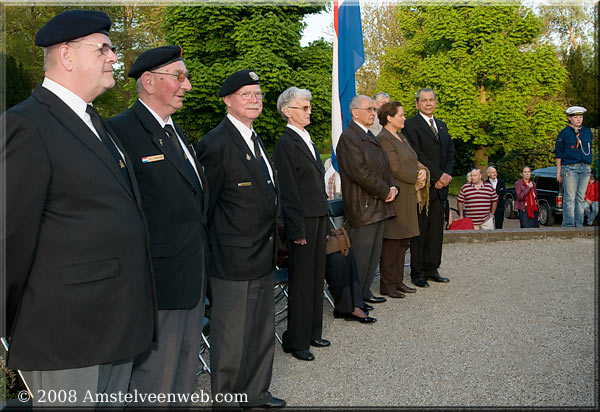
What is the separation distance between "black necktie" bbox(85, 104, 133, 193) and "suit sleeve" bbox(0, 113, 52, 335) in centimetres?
35

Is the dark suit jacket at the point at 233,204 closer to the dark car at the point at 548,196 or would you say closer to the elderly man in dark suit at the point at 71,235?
the elderly man in dark suit at the point at 71,235

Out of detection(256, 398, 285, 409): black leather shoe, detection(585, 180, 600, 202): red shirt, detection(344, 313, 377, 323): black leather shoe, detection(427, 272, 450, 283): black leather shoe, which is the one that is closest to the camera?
detection(256, 398, 285, 409): black leather shoe

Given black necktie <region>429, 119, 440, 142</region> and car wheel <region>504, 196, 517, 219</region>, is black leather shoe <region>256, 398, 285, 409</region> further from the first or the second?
car wheel <region>504, 196, 517, 219</region>

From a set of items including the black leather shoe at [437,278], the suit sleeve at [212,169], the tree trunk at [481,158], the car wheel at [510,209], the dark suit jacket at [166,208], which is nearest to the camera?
the dark suit jacket at [166,208]

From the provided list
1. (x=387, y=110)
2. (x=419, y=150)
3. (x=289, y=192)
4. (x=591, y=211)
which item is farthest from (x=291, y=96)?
(x=591, y=211)

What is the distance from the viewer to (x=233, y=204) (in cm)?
393

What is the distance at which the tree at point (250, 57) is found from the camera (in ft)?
72.0

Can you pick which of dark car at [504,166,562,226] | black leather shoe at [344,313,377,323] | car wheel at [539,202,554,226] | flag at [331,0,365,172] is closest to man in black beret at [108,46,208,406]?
black leather shoe at [344,313,377,323]

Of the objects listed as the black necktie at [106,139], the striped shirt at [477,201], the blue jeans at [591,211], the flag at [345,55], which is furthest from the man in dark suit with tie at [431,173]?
the blue jeans at [591,211]

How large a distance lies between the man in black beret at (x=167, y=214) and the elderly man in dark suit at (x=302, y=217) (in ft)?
5.66

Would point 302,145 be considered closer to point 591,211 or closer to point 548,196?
point 591,211

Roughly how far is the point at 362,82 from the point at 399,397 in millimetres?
32011

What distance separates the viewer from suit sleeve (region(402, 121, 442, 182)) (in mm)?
7802

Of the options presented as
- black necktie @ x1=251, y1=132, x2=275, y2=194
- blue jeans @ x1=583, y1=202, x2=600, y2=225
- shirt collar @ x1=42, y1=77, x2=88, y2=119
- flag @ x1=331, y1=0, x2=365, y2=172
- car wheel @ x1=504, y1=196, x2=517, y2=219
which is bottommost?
car wheel @ x1=504, y1=196, x2=517, y2=219
